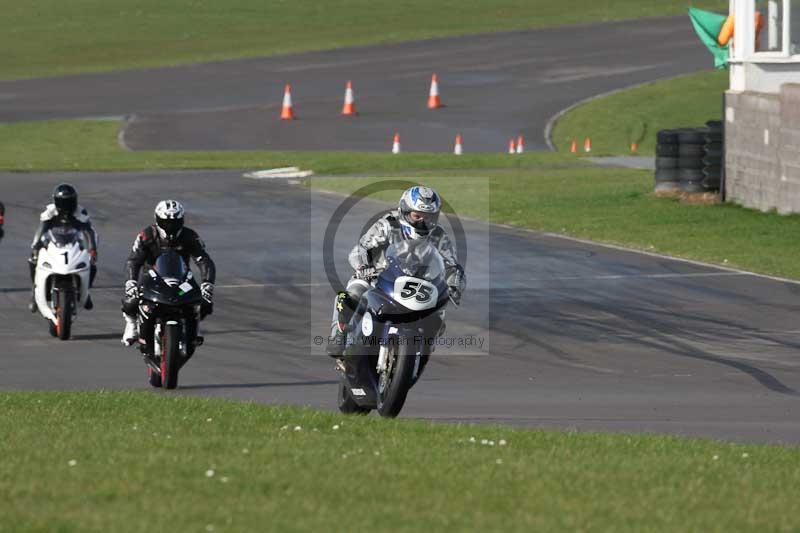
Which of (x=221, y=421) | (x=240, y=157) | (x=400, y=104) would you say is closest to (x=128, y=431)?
(x=221, y=421)

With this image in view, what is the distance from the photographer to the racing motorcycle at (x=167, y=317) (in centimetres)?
1367

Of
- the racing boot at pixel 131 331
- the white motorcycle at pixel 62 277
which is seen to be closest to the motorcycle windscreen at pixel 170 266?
the racing boot at pixel 131 331

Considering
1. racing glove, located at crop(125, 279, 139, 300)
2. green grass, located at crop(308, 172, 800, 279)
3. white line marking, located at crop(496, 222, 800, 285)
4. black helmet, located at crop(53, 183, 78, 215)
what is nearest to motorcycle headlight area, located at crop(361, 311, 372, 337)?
racing glove, located at crop(125, 279, 139, 300)

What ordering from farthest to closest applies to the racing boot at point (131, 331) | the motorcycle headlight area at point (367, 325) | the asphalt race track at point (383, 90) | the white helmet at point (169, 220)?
the asphalt race track at point (383, 90) → the racing boot at point (131, 331) → the white helmet at point (169, 220) → the motorcycle headlight area at point (367, 325)

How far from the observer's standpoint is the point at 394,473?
27.9ft

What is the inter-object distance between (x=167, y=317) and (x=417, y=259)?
3415 mm

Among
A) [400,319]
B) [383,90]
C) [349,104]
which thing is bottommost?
[400,319]

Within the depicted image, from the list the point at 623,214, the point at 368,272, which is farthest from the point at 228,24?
the point at 368,272

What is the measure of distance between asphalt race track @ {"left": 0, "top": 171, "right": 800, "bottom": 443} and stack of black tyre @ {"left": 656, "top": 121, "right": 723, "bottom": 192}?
12.8 ft

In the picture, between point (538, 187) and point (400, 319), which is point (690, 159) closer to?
point (538, 187)

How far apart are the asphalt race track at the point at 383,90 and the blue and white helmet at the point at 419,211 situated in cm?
2578

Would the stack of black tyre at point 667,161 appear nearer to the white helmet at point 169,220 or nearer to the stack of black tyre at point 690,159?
the stack of black tyre at point 690,159

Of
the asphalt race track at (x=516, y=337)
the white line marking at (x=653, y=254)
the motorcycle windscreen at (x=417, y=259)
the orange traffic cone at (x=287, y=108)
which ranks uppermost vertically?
the orange traffic cone at (x=287, y=108)

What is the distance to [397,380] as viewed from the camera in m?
11.2
